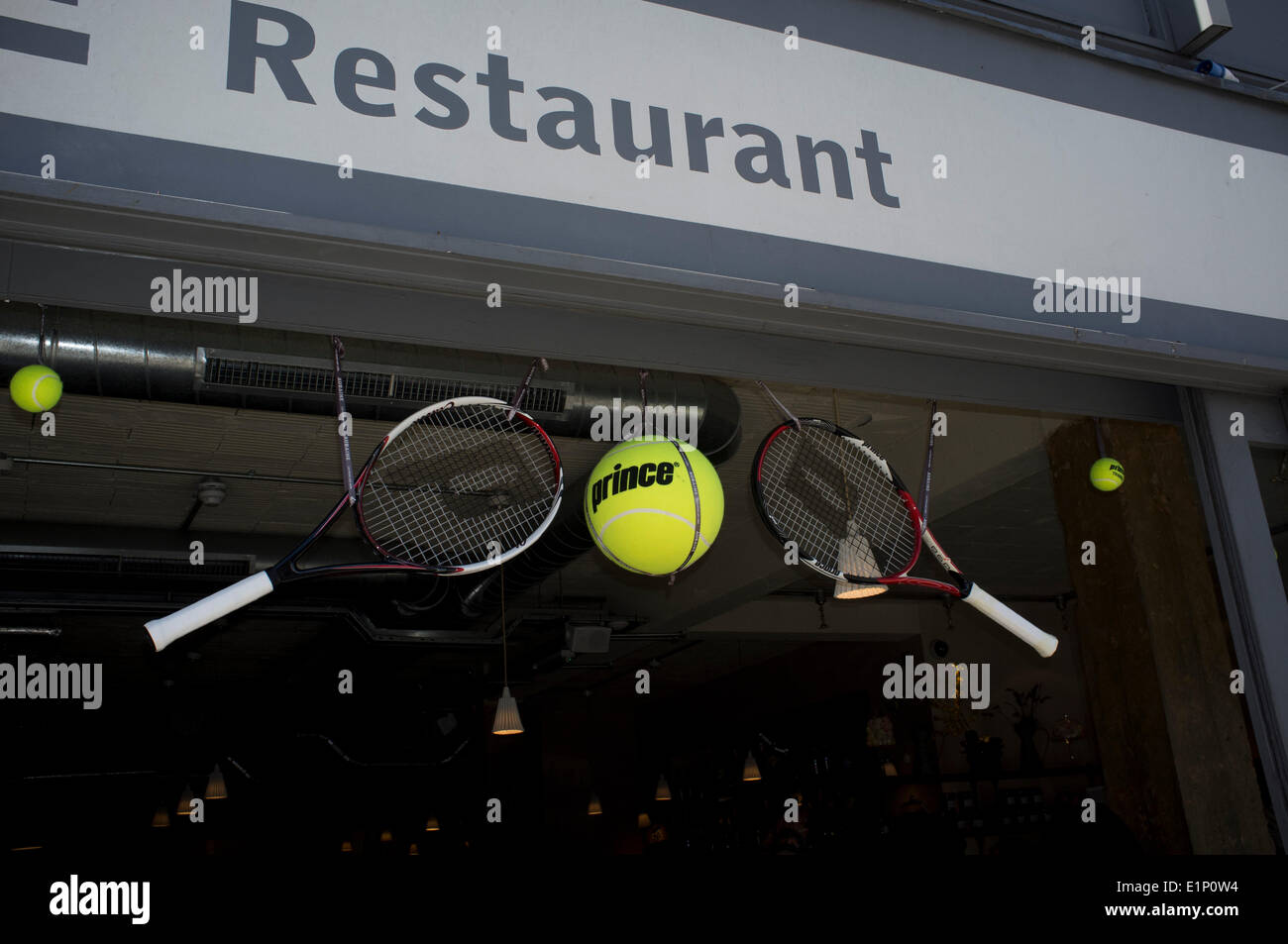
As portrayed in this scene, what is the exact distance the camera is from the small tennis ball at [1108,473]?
11.5 feet

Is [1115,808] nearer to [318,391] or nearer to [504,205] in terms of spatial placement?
[504,205]

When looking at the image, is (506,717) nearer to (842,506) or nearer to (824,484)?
(842,506)

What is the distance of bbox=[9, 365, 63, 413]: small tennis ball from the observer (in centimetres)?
281

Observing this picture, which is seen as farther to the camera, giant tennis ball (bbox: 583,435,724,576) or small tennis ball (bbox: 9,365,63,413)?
small tennis ball (bbox: 9,365,63,413)

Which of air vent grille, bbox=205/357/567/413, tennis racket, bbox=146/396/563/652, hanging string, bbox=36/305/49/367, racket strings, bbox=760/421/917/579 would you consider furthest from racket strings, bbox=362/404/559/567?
hanging string, bbox=36/305/49/367

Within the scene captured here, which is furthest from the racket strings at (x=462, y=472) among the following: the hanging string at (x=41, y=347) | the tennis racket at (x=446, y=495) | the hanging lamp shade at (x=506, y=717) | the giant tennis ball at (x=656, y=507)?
the hanging lamp shade at (x=506, y=717)

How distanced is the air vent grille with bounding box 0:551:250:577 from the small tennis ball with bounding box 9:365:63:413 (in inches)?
134

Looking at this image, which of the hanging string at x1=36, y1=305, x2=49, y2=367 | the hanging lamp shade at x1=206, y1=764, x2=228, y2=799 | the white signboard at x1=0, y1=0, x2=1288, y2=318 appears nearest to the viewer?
the white signboard at x1=0, y1=0, x2=1288, y2=318

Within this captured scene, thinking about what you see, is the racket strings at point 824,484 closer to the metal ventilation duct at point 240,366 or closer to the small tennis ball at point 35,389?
the metal ventilation duct at point 240,366

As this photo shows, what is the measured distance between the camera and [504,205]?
2.44 m

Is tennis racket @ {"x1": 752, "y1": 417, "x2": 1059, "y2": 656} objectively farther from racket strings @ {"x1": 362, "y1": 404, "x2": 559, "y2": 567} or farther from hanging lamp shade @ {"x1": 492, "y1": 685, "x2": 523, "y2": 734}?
hanging lamp shade @ {"x1": 492, "y1": 685, "x2": 523, "y2": 734}

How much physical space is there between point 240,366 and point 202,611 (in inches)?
66.8

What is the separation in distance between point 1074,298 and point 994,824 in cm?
745
